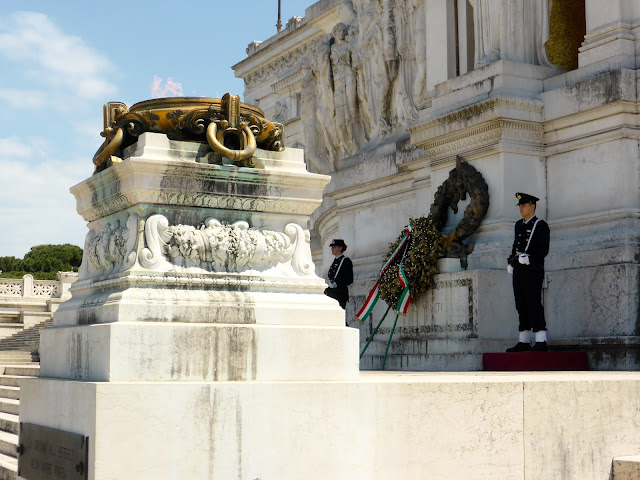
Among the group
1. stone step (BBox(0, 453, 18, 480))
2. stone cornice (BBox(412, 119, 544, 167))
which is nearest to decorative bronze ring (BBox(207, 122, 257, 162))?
stone step (BBox(0, 453, 18, 480))

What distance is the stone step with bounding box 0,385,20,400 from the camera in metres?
10.4

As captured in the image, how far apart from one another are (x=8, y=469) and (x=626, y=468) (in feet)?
14.0

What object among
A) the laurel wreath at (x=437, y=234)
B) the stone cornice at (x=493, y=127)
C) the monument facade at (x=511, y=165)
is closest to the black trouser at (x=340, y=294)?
the monument facade at (x=511, y=165)

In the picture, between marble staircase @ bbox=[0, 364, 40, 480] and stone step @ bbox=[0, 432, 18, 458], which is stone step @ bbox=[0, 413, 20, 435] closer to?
marble staircase @ bbox=[0, 364, 40, 480]

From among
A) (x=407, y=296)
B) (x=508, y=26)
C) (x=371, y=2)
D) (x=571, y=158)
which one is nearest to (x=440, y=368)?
(x=407, y=296)

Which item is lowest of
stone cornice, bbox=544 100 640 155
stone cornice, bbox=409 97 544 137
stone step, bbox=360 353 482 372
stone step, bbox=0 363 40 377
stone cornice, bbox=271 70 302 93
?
stone step, bbox=0 363 40 377

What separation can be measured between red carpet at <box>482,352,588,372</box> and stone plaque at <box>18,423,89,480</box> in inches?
221

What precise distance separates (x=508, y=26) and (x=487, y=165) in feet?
6.48

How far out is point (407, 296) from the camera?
11.9 meters

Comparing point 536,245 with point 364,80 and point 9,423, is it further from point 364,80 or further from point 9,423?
point 364,80

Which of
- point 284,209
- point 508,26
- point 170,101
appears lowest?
point 284,209

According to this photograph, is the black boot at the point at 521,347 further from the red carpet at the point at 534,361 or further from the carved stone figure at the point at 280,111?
the carved stone figure at the point at 280,111

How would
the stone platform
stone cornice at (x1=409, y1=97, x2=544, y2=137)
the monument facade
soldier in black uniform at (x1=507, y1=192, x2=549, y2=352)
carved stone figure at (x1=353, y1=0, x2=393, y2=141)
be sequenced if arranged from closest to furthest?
1. the stone platform
2. soldier in black uniform at (x1=507, y1=192, x2=549, y2=352)
3. the monument facade
4. stone cornice at (x1=409, y1=97, x2=544, y2=137)
5. carved stone figure at (x1=353, y1=0, x2=393, y2=141)

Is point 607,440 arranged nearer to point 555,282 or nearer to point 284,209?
point 284,209
